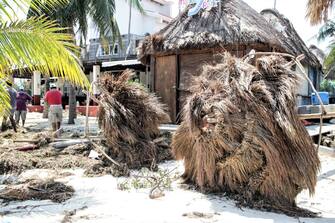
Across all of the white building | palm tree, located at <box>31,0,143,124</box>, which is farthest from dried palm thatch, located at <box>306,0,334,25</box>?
the white building

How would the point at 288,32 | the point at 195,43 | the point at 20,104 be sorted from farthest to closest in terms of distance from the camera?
1. the point at 288,32
2. the point at 20,104
3. the point at 195,43

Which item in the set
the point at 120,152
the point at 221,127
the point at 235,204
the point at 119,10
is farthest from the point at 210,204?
the point at 119,10

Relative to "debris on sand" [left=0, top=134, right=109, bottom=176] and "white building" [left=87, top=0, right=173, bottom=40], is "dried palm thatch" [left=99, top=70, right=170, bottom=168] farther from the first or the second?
"white building" [left=87, top=0, right=173, bottom=40]

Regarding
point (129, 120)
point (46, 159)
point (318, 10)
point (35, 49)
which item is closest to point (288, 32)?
point (318, 10)

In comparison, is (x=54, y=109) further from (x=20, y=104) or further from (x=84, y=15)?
(x=84, y=15)

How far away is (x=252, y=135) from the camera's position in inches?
235

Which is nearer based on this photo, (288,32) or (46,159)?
(46,159)

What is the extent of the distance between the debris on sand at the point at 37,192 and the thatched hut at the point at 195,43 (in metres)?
7.19

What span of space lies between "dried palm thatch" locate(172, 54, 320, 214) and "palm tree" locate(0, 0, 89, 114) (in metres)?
2.24

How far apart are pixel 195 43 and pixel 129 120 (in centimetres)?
468

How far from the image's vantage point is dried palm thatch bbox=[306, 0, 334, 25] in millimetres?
9977

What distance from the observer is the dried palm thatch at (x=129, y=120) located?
8.89 m

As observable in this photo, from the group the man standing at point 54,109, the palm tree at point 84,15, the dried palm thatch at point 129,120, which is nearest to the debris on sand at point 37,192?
the dried palm thatch at point 129,120

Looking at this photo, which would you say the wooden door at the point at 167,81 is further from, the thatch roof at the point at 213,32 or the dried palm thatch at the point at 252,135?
the dried palm thatch at the point at 252,135
